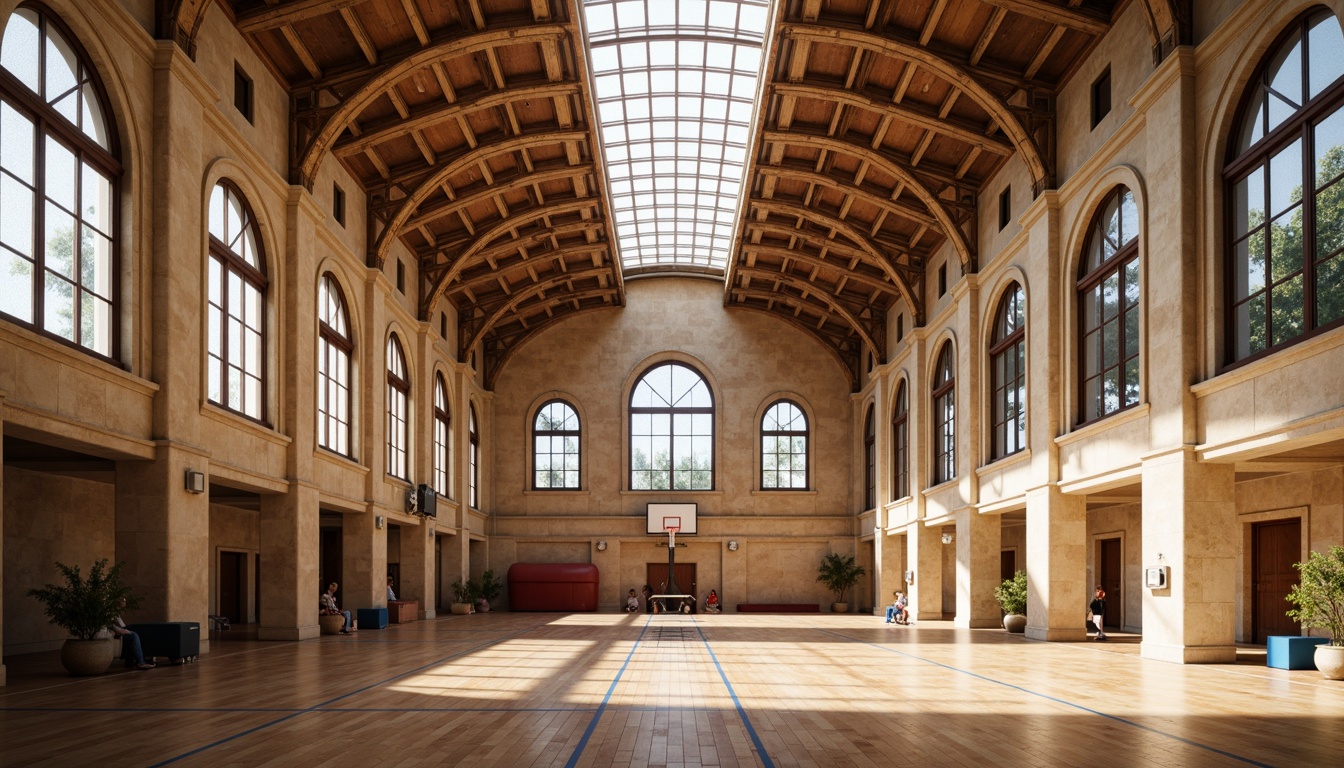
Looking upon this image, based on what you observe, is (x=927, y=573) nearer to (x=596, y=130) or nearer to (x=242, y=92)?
(x=596, y=130)

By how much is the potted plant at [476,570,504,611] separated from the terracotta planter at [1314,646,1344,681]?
30.4m

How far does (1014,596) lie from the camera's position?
26.0m

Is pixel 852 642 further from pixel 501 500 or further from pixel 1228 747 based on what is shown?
pixel 501 500

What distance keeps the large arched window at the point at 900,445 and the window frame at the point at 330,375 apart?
18.6 metres

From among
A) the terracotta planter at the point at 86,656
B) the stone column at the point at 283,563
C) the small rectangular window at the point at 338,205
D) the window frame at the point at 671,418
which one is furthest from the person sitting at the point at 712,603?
the terracotta planter at the point at 86,656

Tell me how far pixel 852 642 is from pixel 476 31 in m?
15.2

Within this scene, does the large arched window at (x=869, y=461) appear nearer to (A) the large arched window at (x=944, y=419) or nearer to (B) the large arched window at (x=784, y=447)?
(B) the large arched window at (x=784, y=447)

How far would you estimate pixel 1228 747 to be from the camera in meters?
9.23

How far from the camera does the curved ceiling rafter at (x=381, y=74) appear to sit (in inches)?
903

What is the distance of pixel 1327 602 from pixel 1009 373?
12679 mm

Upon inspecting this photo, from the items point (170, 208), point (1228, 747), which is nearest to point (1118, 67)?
point (1228, 747)

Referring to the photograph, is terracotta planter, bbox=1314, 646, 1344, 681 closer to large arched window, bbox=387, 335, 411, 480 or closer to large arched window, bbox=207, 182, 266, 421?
large arched window, bbox=207, 182, 266, 421

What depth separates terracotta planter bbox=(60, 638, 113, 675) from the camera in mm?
15445

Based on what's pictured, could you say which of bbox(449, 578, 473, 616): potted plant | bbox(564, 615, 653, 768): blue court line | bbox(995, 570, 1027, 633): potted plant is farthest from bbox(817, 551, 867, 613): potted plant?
bbox(564, 615, 653, 768): blue court line
